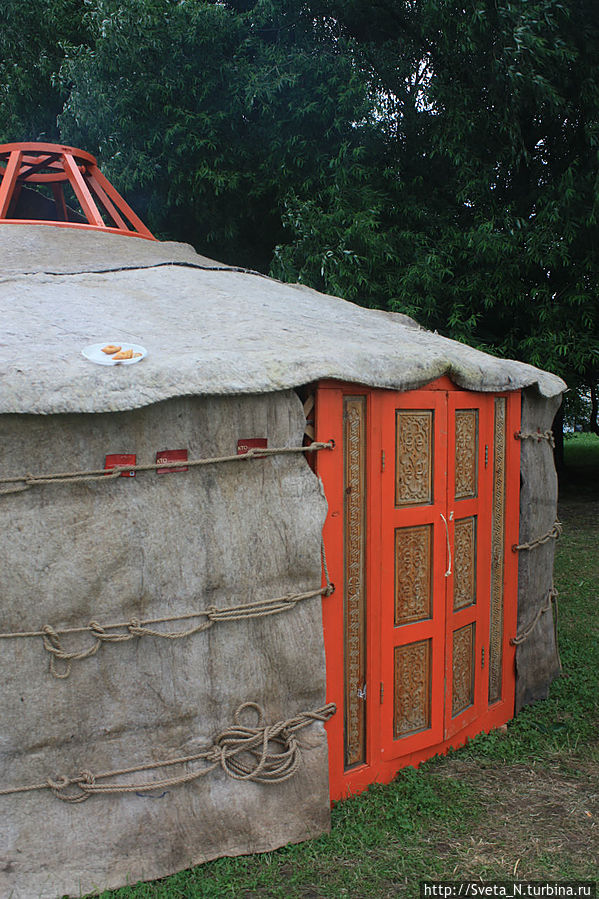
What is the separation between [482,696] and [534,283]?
232 inches

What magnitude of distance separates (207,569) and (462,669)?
165cm

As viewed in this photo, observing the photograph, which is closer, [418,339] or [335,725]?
[335,725]

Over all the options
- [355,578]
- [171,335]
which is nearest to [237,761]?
→ [355,578]

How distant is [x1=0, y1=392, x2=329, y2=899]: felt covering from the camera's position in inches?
102

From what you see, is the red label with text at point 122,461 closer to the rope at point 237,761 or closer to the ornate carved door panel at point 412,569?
the rope at point 237,761

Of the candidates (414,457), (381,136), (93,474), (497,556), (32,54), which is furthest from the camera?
(32,54)

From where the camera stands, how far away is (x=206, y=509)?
279 centimetres

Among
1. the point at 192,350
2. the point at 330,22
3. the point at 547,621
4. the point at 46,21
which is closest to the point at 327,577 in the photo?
the point at 192,350

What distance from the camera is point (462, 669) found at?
3.78 metres

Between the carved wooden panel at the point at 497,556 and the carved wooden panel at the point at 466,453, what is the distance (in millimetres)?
200

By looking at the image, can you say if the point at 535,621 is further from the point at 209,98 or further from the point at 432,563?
the point at 209,98

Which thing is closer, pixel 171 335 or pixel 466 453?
pixel 171 335

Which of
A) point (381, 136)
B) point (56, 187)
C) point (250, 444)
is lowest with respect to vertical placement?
point (250, 444)

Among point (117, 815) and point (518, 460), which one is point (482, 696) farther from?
point (117, 815)
